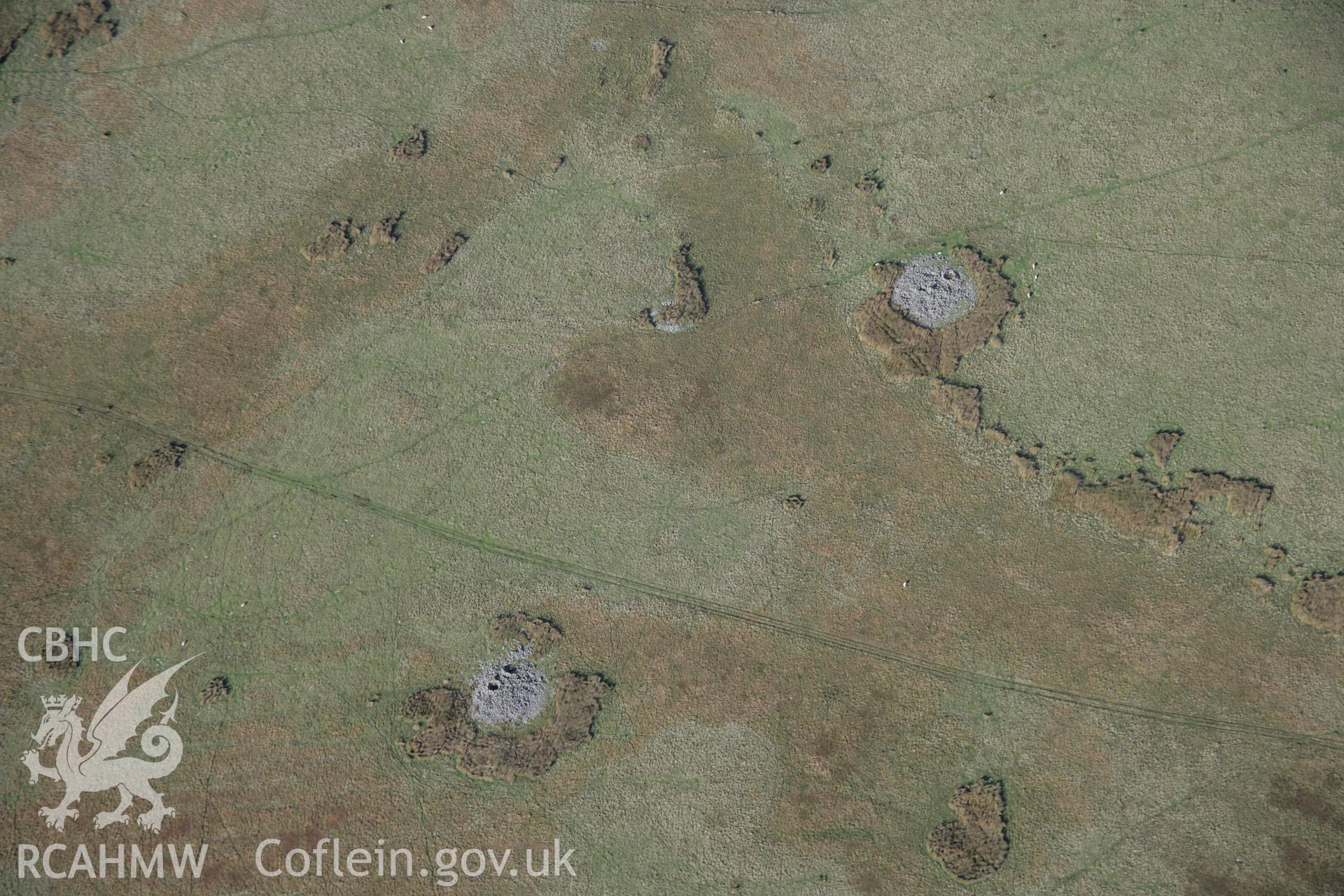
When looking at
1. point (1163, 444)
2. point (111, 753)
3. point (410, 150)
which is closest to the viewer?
point (111, 753)

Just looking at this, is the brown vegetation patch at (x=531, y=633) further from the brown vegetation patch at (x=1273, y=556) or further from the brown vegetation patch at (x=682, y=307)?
the brown vegetation patch at (x=1273, y=556)

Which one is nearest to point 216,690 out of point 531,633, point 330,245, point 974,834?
point 531,633

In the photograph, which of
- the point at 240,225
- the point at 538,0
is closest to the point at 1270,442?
the point at 538,0

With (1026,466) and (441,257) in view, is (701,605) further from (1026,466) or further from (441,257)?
(441,257)

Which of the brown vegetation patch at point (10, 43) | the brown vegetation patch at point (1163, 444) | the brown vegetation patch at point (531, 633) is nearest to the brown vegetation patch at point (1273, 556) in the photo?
the brown vegetation patch at point (1163, 444)

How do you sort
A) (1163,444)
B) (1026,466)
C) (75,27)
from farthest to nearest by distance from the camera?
(75,27) < (1026,466) < (1163,444)

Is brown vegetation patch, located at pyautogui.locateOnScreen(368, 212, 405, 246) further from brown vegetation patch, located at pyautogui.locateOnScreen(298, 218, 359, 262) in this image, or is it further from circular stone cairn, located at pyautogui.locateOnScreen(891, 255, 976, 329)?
circular stone cairn, located at pyautogui.locateOnScreen(891, 255, 976, 329)
